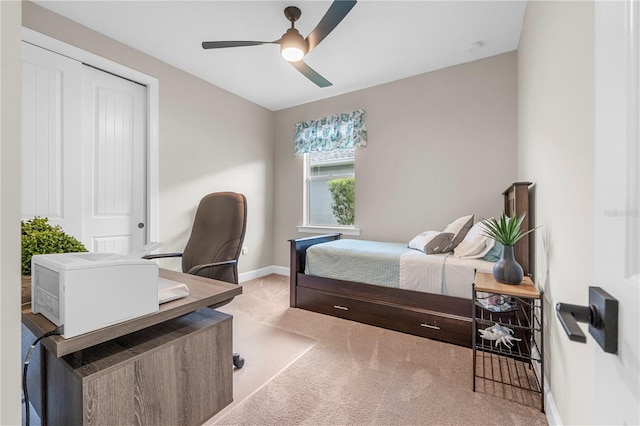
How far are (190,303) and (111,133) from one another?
8.51ft

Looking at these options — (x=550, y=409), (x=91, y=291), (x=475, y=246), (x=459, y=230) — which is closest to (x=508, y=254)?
(x=475, y=246)

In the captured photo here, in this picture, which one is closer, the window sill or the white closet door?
the white closet door

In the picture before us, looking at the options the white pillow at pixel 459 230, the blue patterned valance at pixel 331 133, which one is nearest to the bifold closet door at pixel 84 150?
the blue patterned valance at pixel 331 133

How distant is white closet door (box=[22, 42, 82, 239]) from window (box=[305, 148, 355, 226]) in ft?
8.82

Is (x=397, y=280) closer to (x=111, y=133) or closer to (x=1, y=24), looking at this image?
(x=1, y=24)

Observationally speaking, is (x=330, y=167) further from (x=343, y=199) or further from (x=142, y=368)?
(x=142, y=368)

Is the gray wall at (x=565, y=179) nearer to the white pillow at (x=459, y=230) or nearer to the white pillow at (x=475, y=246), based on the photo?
the white pillow at (x=475, y=246)

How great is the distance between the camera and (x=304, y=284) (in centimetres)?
294

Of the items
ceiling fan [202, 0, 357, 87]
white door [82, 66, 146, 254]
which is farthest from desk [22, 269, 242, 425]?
ceiling fan [202, 0, 357, 87]

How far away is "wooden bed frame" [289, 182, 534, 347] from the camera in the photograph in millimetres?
2071

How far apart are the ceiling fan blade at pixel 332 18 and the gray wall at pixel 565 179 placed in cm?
109

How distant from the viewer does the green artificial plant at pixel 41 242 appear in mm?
1120

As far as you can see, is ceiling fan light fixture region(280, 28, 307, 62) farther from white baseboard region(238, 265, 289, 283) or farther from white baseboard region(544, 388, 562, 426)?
white baseboard region(238, 265, 289, 283)

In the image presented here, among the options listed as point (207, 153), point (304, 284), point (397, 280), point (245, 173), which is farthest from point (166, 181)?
point (397, 280)
